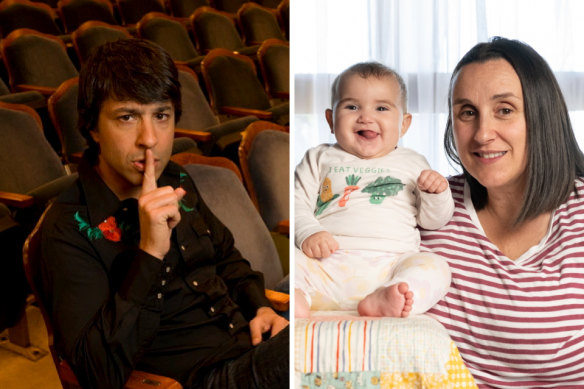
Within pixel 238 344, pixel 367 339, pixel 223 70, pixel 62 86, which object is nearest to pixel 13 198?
pixel 62 86

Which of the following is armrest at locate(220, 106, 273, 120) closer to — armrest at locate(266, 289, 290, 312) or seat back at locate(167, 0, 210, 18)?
seat back at locate(167, 0, 210, 18)

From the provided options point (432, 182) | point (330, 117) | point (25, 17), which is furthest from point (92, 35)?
point (432, 182)

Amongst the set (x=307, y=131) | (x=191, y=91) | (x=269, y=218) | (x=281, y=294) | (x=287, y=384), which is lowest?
(x=287, y=384)

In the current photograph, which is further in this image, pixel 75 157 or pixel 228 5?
pixel 228 5

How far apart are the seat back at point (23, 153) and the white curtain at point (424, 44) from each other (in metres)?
0.34

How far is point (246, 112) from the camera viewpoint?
116 cm

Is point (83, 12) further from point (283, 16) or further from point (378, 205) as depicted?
point (378, 205)

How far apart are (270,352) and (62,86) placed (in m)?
0.47

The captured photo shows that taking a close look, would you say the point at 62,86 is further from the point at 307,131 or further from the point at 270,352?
the point at 270,352

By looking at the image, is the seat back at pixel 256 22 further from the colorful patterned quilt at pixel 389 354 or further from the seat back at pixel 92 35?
the colorful patterned quilt at pixel 389 354

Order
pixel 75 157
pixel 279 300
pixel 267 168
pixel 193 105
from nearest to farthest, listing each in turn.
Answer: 1. pixel 75 157
2. pixel 279 300
3. pixel 267 168
4. pixel 193 105

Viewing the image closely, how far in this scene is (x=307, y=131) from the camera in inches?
28.4

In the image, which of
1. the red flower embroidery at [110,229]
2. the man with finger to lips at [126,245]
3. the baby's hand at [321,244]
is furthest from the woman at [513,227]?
the red flower embroidery at [110,229]

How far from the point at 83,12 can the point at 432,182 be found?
0.71 meters
